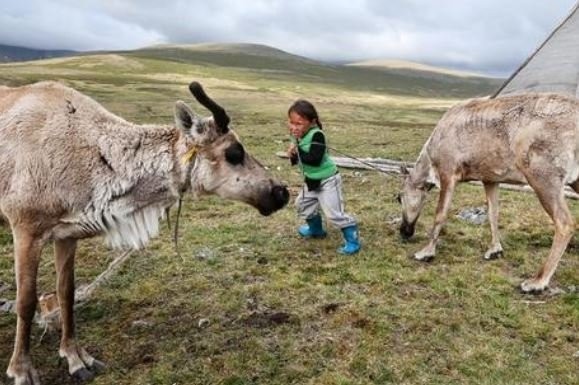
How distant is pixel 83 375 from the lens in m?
6.63

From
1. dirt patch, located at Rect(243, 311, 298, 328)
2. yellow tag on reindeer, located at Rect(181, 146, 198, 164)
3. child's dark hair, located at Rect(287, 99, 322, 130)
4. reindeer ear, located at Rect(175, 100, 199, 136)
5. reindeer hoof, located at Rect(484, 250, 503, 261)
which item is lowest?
dirt patch, located at Rect(243, 311, 298, 328)

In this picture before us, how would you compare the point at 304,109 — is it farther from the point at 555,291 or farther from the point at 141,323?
the point at 555,291

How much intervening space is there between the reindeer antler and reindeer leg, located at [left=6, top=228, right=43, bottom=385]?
223 cm

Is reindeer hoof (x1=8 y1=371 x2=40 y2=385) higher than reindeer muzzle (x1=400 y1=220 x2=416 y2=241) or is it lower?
lower

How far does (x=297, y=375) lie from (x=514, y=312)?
11.0 feet

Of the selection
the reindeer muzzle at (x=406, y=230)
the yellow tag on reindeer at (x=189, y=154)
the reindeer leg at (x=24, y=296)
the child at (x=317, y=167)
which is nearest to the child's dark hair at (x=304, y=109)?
the child at (x=317, y=167)

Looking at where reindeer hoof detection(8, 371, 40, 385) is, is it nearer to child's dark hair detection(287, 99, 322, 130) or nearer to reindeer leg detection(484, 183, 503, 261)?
child's dark hair detection(287, 99, 322, 130)

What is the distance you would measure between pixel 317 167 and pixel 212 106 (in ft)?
14.6

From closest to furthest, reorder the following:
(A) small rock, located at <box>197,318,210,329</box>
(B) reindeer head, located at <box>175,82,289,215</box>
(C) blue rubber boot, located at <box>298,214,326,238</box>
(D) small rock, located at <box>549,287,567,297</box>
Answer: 1. (B) reindeer head, located at <box>175,82,289,215</box>
2. (A) small rock, located at <box>197,318,210,329</box>
3. (D) small rock, located at <box>549,287,567,297</box>
4. (C) blue rubber boot, located at <box>298,214,326,238</box>

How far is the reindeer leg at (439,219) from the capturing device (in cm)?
1019

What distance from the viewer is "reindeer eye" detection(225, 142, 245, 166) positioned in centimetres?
677

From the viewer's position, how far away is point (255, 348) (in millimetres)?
7082

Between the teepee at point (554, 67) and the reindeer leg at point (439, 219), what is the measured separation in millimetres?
11316

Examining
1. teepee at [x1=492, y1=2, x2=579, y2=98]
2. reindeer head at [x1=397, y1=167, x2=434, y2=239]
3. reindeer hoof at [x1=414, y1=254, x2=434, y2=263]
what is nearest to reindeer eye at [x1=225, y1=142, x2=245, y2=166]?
reindeer hoof at [x1=414, y1=254, x2=434, y2=263]
